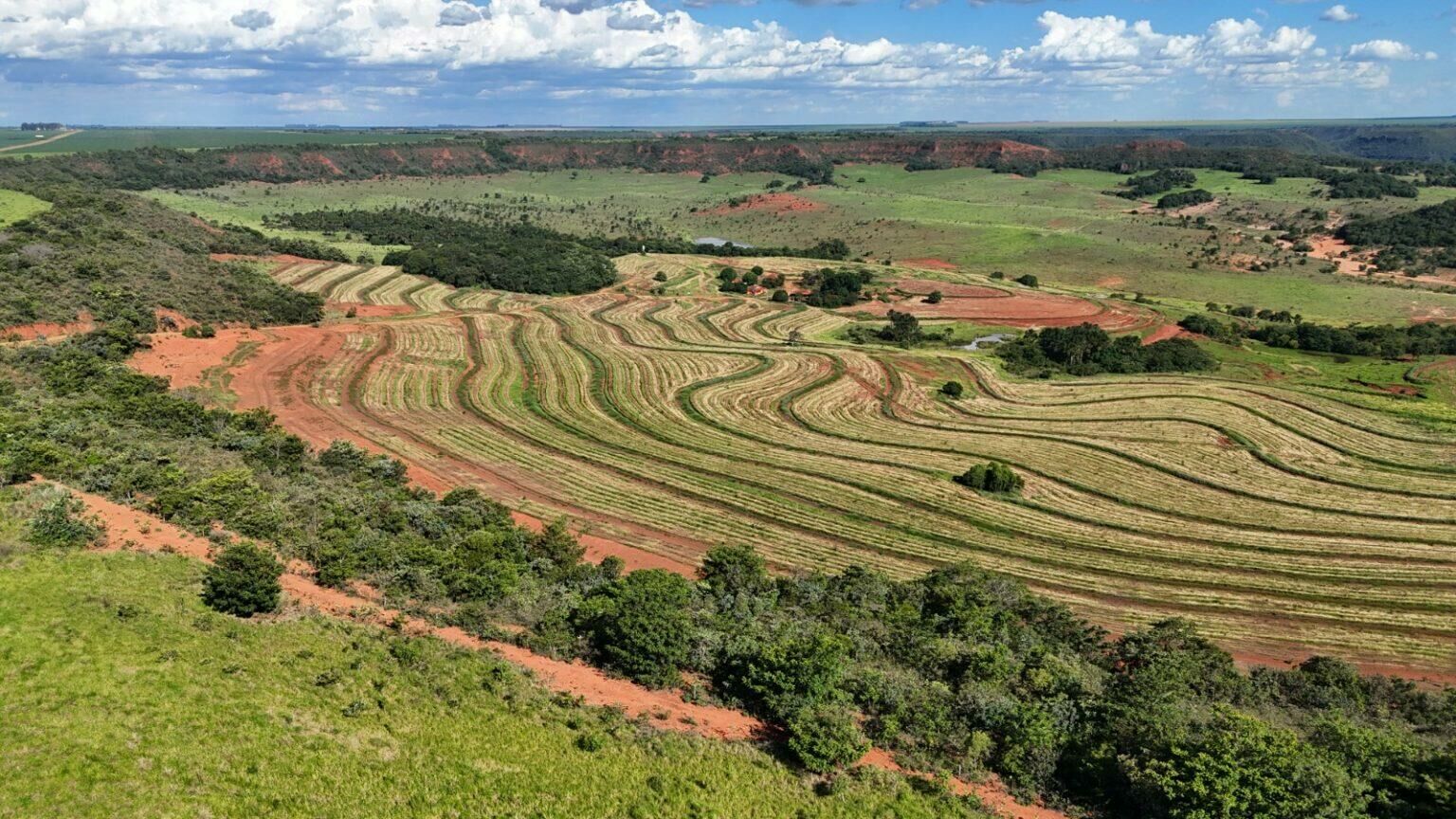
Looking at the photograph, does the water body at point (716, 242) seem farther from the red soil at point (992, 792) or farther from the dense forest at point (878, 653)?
the red soil at point (992, 792)

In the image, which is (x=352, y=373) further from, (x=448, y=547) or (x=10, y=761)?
(x=10, y=761)

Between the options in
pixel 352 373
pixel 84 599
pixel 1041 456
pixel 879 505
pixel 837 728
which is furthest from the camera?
pixel 352 373

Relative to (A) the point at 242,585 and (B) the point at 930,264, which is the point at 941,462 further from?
(B) the point at 930,264

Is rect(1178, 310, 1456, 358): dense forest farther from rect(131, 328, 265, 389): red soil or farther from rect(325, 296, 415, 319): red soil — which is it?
rect(131, 328, 265, 389): red soil

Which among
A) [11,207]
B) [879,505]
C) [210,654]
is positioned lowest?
[879,505]

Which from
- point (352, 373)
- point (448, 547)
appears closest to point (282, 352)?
point (352, 373)

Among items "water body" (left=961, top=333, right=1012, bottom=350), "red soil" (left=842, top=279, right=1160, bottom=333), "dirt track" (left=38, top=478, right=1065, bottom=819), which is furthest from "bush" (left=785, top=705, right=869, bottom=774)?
"red soil" (left=842, top=279, right=1160, bottom=333)
